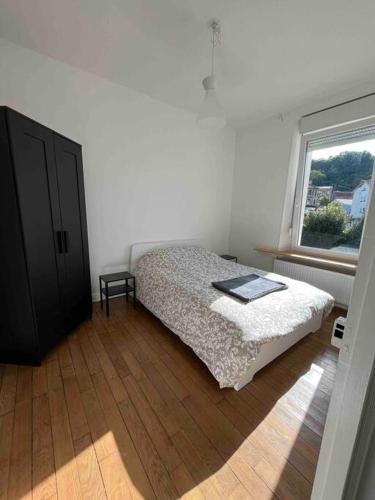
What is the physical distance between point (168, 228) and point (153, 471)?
105 inches

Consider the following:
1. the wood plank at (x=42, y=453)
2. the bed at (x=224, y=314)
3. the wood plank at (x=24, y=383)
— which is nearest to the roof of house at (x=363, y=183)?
the bed at (x=224, y=314)

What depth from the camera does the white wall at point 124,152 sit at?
212 cm

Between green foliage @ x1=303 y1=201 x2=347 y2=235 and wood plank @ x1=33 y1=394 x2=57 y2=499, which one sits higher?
green foliage @ x1=303 y1=201 x2=347 y2=235

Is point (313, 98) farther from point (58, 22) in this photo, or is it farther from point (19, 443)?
point (19, 443)

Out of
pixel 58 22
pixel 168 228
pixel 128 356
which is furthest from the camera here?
pixel 168 228

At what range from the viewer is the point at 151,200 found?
9.95 feet

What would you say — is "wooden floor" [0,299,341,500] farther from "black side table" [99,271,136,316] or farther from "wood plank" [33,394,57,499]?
"black side table" [99,271,136,316]

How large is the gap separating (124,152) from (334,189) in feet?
9.17

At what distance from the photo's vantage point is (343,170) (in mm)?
2689

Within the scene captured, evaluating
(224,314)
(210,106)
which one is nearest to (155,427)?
(224,314)

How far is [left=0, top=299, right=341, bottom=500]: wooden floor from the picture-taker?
3.32 feet

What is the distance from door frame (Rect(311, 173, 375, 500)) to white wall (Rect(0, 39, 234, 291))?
268 centimetres

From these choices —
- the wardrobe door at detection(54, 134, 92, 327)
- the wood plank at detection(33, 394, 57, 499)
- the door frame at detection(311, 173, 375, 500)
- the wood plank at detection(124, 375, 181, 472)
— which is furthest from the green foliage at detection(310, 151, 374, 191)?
the wood plank at detection(33, 394, 57, 499)

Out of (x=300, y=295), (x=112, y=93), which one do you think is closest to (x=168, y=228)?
(x=112, y=93)
